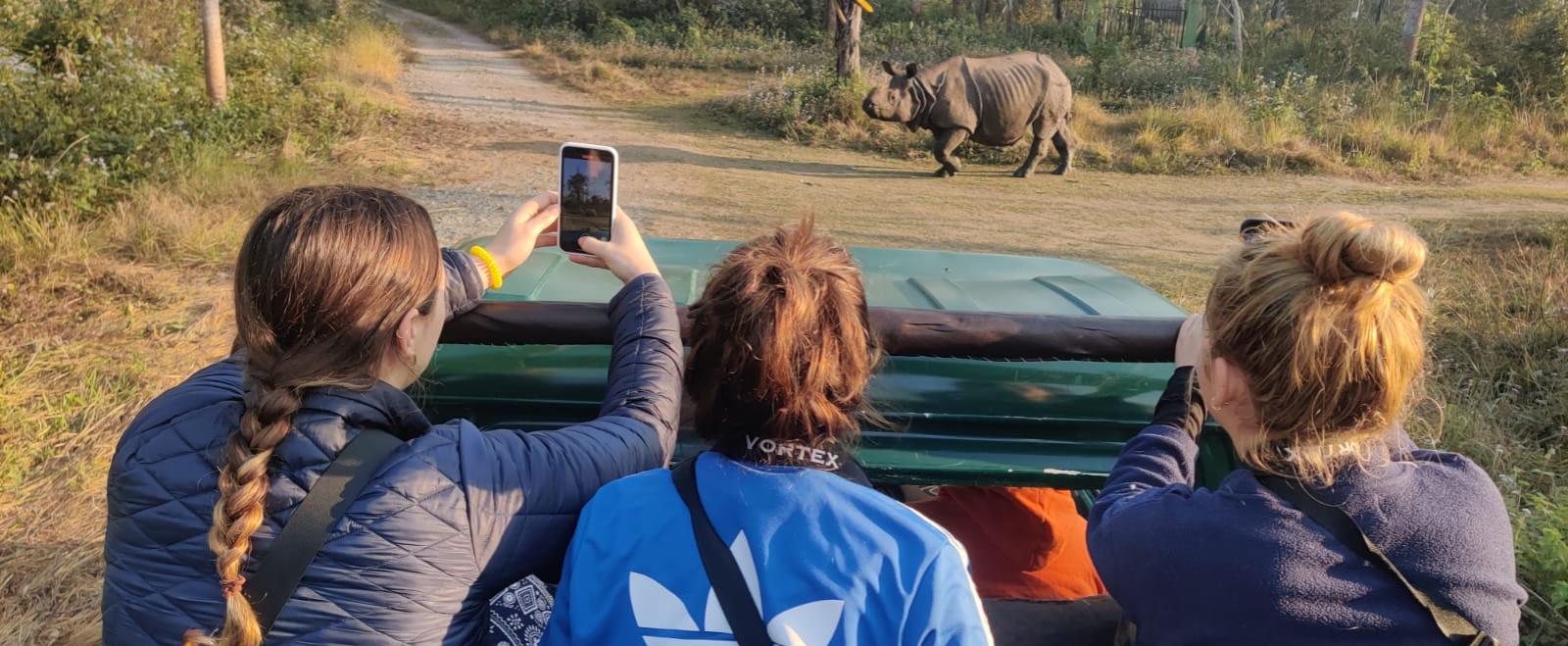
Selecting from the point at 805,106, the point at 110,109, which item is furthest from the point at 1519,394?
the point at 805,106

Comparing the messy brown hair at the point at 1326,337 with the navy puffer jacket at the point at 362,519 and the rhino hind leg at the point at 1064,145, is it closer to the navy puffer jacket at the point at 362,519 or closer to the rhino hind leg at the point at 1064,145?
the navy puffer jacket at the point at 362,519

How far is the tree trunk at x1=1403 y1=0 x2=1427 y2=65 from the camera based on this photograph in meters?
17.7

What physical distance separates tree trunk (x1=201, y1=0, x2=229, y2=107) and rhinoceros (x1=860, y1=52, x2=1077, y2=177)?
6.90 meters

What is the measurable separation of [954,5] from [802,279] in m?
27.9

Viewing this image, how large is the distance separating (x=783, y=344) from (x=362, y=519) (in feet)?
2.01

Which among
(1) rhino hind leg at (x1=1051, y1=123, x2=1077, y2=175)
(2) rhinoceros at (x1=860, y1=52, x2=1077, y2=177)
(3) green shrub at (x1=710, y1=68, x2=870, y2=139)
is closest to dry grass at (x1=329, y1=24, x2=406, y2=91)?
(3) green shrub at (x1=710, y1=68, x2=870, y2=139)

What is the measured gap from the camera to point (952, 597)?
1.34 meters

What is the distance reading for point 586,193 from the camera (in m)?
2.06

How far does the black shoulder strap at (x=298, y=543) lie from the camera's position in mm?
1425

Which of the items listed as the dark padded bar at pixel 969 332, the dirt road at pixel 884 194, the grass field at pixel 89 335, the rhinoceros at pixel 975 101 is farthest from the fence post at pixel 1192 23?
the dark padded bar at pixel 969 332

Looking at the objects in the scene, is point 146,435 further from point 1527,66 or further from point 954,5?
point 954,5

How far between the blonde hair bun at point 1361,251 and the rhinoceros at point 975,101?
1180 centimetres

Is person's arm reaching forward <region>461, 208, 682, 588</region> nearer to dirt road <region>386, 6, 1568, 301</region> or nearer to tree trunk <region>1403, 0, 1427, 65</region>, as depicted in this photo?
dirt road <region>386, 6, 1568, 301</region>

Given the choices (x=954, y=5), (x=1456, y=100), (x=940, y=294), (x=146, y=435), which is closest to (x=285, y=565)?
(x=146, y=435)
